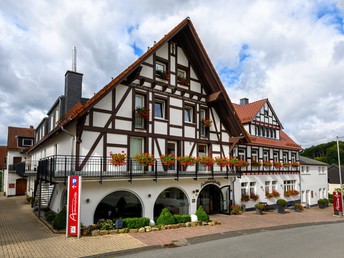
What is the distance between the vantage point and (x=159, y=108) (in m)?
17.3

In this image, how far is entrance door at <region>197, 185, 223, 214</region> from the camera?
1941 centimetres

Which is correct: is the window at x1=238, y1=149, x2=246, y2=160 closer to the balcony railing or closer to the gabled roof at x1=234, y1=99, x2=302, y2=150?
the gabled roof at x1=234, y1=99, x2=302, y2=150

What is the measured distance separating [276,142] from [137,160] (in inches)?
753

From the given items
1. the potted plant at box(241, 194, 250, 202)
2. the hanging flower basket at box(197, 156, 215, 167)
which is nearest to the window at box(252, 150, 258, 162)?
the potted plant at box(241, 194, 250, 202)

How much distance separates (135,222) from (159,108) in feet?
23.9

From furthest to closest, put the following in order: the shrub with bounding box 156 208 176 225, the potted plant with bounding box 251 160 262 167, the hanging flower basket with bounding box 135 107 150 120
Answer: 1. the potted plant with bounding box 251 160 262 167
2. the hanging flower basket with bounding box 135 107 150 120
3. the shrub with bounding box 156 208 176 225

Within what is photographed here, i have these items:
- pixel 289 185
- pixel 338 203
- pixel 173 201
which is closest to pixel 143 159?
pixel 173 201

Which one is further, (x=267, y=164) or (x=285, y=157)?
(x=285, y=157)

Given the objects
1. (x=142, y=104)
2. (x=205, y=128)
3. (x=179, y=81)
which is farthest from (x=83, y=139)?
(x=205, y=128)

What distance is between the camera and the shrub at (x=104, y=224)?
12.7 meters

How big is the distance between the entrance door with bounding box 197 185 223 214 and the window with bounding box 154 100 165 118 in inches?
253

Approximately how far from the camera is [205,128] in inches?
763

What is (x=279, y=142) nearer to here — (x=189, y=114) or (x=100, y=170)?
(x=189, y=114)

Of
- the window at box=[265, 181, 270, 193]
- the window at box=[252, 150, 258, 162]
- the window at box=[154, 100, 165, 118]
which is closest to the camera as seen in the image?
the window at box=[154, 100, 165, 118]
